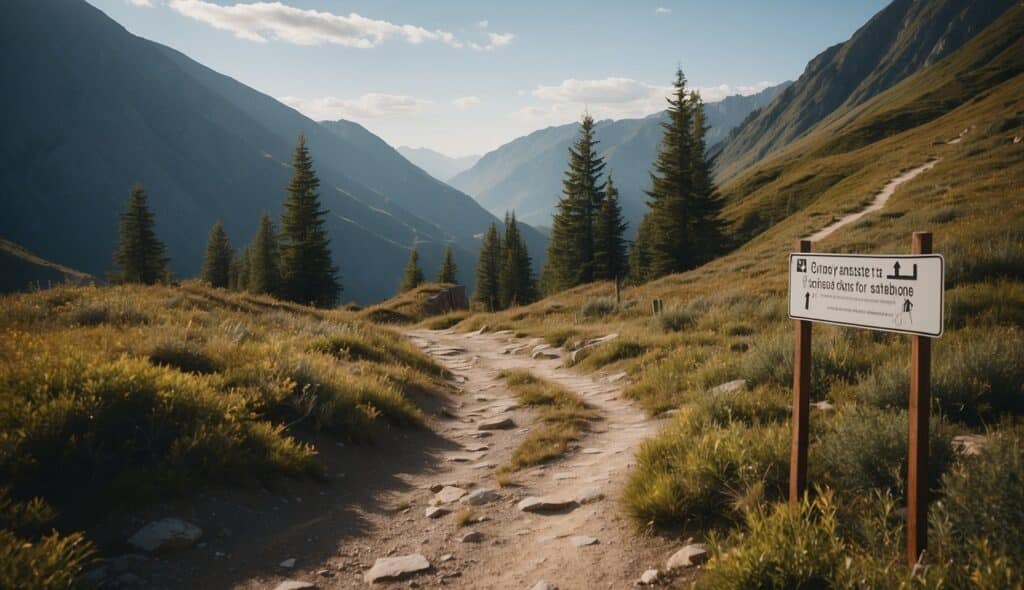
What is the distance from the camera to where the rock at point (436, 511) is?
584 centimetres

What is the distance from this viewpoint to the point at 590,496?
5695mm

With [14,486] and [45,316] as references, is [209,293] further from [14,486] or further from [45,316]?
[14,486]

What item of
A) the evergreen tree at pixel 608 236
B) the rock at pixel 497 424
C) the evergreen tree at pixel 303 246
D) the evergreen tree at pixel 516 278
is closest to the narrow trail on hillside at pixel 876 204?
the evergreen tree at pixel 608 236

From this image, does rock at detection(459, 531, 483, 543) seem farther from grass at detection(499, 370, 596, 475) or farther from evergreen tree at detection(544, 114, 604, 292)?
evergreen tree at detection(544, 114, 604, 292)

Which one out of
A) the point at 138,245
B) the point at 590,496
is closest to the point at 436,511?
the point at 590,496

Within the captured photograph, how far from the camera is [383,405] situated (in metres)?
8.95

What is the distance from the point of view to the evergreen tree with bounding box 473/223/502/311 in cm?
7600

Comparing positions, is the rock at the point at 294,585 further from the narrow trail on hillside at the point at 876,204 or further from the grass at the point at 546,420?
the narrow trail on hillside at the point at 876,204

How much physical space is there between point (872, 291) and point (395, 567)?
4227mm

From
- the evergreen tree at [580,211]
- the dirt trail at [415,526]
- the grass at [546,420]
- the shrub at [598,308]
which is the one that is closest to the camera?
the dirt trail at [415,526]

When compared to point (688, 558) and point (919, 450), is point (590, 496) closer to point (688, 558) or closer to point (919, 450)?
point (688, 558)

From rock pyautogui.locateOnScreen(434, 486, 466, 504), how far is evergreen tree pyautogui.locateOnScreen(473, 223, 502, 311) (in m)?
67.4

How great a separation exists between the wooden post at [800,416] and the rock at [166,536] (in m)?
4.87

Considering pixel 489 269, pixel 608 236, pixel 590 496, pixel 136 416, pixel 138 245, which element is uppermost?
pixel 608 236
